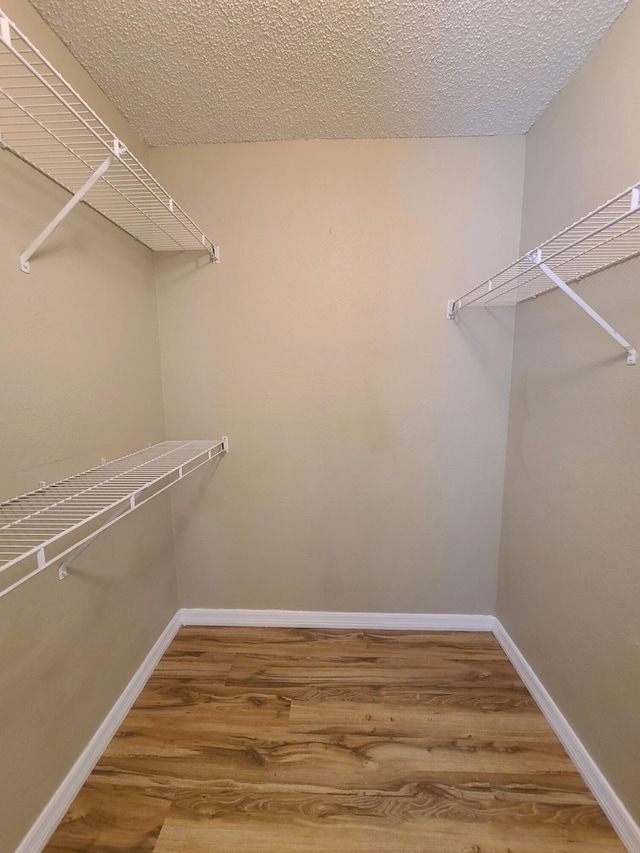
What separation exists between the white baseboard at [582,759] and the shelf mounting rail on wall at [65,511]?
5.28 ft

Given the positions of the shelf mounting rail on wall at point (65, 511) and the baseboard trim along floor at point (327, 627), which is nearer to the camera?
the shelf mounting rail on wall at point (65, 511)

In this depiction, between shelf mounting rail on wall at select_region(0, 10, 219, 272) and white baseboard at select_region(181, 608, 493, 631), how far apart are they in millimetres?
1710

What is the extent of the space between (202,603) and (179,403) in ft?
3.47

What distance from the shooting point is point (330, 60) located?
1139mm

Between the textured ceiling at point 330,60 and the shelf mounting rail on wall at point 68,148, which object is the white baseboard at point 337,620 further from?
the textured ceiling at point 330,60

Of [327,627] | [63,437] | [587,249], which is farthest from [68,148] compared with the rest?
[327,627]

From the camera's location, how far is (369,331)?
5.30 ft

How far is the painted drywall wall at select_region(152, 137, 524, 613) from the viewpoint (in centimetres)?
153

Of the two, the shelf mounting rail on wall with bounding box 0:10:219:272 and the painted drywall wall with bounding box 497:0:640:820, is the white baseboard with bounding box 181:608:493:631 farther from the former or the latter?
the shelf mounting rail on wall with bounding box 0:10:219:272

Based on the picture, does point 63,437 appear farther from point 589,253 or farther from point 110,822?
point 589,253

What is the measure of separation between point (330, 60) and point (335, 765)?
7.65ft

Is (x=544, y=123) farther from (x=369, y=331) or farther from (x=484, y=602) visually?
(x=484, y=602)

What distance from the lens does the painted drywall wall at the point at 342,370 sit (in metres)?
1.53

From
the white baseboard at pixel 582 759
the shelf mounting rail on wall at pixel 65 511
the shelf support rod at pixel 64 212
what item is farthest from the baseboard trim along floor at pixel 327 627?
the shelf support rod at pixel 64 212
